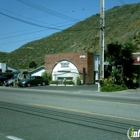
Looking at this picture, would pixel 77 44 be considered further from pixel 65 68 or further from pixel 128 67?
pixel 128 67

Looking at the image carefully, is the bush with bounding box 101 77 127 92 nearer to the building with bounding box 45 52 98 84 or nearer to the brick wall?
the brick wall

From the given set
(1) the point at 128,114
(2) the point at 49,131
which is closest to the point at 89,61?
(1) the point at 128,114

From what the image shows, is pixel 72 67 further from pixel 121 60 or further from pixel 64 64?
pixel 121 60

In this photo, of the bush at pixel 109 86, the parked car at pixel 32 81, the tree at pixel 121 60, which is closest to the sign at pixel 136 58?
the tree at pixel 121 60

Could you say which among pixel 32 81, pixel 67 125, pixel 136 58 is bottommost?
pixel 67 125

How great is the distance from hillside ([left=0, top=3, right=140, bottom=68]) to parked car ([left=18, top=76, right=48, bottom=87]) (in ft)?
150

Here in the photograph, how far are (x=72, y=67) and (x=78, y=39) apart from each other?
69.5 m

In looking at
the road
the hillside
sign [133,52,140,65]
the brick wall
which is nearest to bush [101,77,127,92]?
sign [133,52,140,65]

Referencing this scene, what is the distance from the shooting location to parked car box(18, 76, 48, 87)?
40.2m

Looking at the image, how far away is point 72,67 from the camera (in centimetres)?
4531

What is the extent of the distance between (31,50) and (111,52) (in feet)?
259

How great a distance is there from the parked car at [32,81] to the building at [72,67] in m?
3.15

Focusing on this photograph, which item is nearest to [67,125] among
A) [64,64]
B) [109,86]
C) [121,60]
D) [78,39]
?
[109,86]

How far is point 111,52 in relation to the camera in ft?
102
